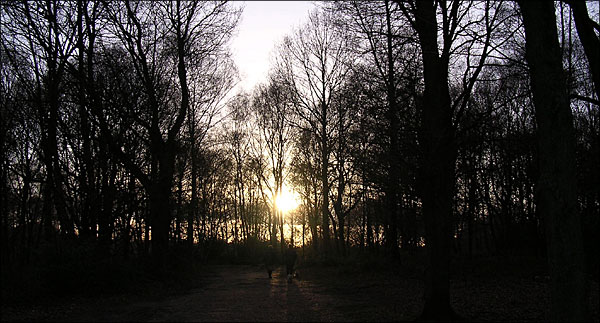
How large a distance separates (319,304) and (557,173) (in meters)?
9.07

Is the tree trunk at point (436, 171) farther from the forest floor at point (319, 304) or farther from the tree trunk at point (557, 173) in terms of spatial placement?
the tree trunk at point (557, 173)

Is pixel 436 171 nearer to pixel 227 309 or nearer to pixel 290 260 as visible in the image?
pixel 227 309

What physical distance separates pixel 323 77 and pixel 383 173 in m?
17.6

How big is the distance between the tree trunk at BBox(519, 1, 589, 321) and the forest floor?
3587mm

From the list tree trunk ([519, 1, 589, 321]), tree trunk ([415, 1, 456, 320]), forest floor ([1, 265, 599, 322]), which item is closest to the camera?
tree trunk ([519, 1, 589, 321])

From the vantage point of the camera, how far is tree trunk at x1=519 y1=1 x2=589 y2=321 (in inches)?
263

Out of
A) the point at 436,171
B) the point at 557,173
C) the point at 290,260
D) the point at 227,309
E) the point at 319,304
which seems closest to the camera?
the point at 557,173

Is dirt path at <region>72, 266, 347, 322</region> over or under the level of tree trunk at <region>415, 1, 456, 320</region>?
under

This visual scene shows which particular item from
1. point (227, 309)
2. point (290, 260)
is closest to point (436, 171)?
point (227, 309)

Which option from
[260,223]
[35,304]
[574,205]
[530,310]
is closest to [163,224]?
[35,304]

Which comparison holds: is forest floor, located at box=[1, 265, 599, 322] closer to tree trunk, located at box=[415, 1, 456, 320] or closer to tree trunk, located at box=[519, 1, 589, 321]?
tree trunk, located at box=[415, 1, 456, 320]

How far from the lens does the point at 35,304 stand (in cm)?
1343

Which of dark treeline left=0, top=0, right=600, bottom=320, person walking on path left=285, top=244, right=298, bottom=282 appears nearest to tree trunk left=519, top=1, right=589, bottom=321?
dark treeline left=0, top=0, right=600, bottom=320

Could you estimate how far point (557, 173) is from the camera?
6734 mm
